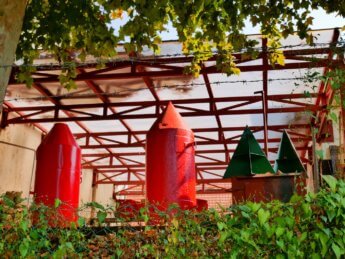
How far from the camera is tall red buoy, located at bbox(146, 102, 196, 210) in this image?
7191mm

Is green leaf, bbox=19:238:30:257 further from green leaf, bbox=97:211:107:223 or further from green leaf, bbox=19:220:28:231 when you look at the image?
green leaf, bbox=97:211:107:223

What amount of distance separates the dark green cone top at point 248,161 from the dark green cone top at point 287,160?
58 centimetres

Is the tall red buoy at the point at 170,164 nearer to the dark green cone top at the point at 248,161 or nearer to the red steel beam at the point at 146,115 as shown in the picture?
the dark green cone top at the point at 248,161

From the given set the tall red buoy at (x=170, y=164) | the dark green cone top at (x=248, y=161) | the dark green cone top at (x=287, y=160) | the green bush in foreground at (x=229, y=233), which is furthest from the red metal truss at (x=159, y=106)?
the green bush in foreground at (x=229, y=233)

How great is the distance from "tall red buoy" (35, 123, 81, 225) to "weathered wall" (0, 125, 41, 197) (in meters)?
3.58

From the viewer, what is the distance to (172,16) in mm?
5320

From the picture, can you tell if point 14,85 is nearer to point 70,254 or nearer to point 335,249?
point 70,254

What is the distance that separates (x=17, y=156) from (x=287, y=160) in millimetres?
8700

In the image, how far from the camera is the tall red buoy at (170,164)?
7.19 metres

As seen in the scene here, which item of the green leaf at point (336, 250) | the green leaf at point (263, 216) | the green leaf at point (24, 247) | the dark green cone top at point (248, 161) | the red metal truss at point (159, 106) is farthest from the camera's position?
the red metal truss at point (159, 106)

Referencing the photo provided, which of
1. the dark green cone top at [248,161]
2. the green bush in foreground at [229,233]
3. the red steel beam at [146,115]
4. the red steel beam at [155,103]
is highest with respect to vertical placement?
the red steel beam at [155,103]

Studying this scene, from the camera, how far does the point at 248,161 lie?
5.99 meters

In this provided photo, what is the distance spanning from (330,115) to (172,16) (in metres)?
2.98

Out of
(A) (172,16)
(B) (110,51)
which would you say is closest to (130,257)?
(B) (110,51)
